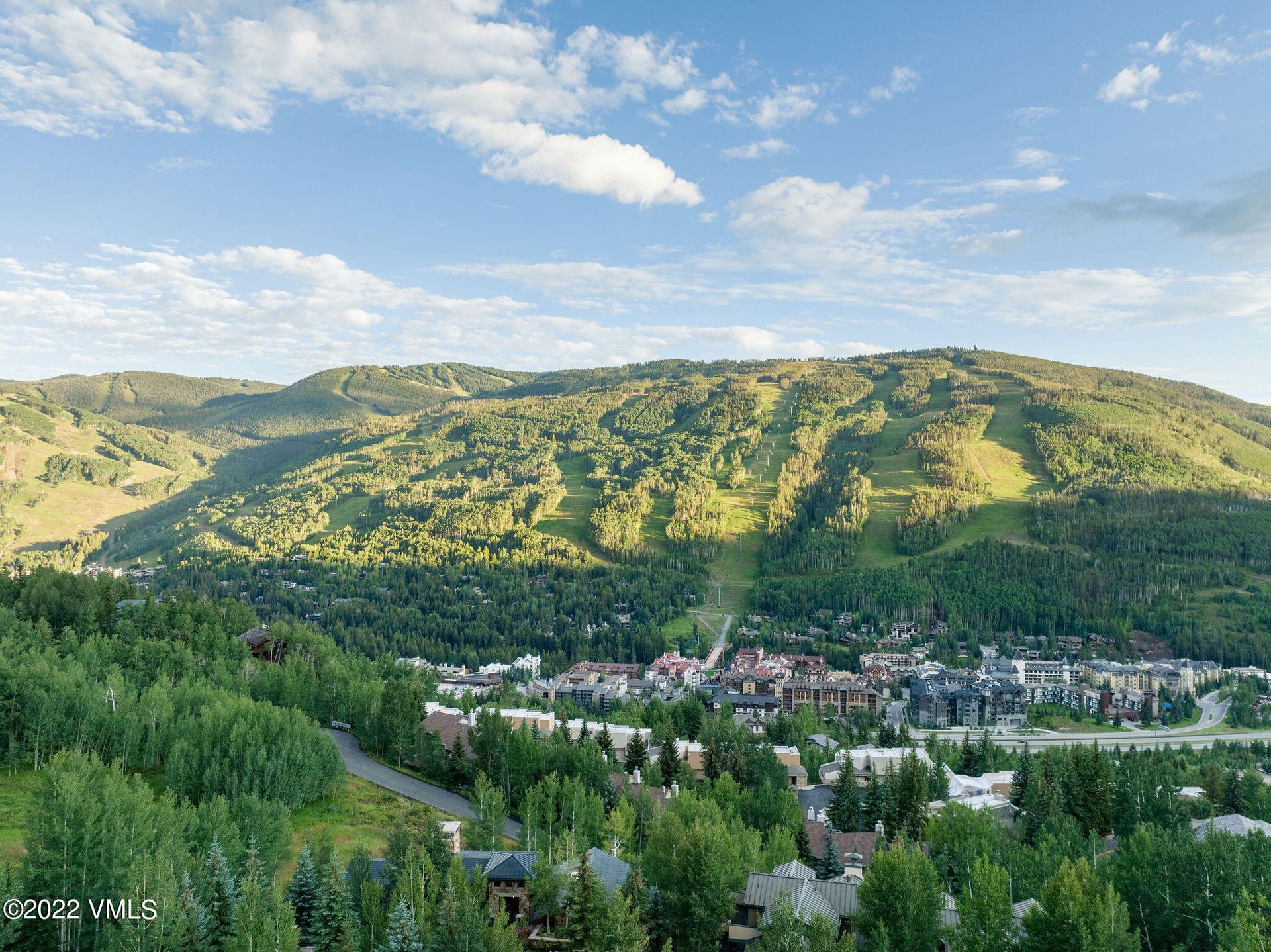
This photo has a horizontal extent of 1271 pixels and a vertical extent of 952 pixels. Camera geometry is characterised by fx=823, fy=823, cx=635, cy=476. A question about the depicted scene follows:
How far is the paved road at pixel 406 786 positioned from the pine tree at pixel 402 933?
16209mm

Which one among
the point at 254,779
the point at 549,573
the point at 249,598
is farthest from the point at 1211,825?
the point at 249,598

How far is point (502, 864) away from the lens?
3512 centimetres

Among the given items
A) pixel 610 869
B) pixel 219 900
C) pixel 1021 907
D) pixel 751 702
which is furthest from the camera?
pixel 751 702

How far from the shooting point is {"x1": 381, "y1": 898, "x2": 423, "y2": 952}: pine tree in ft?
91.4

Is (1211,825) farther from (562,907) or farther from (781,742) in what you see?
(781,742)

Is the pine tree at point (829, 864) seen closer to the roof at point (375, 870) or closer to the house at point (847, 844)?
the house at point (847, 844)

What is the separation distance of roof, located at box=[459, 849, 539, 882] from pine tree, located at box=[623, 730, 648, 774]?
21.5 metres

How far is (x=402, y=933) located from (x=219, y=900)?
7.99 m

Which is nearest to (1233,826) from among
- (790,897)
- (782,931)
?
(790,897)

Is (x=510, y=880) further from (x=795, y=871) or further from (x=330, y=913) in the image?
(x=795, y=871)

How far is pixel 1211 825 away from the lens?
38.2 m

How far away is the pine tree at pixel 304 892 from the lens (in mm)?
31641

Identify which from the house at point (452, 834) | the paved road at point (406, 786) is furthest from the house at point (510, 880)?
the paved road at point (406, 786)

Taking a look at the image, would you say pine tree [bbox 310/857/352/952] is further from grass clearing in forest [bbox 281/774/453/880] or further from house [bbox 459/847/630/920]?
grass clearing in forest [bbox 281/774/453/880]
